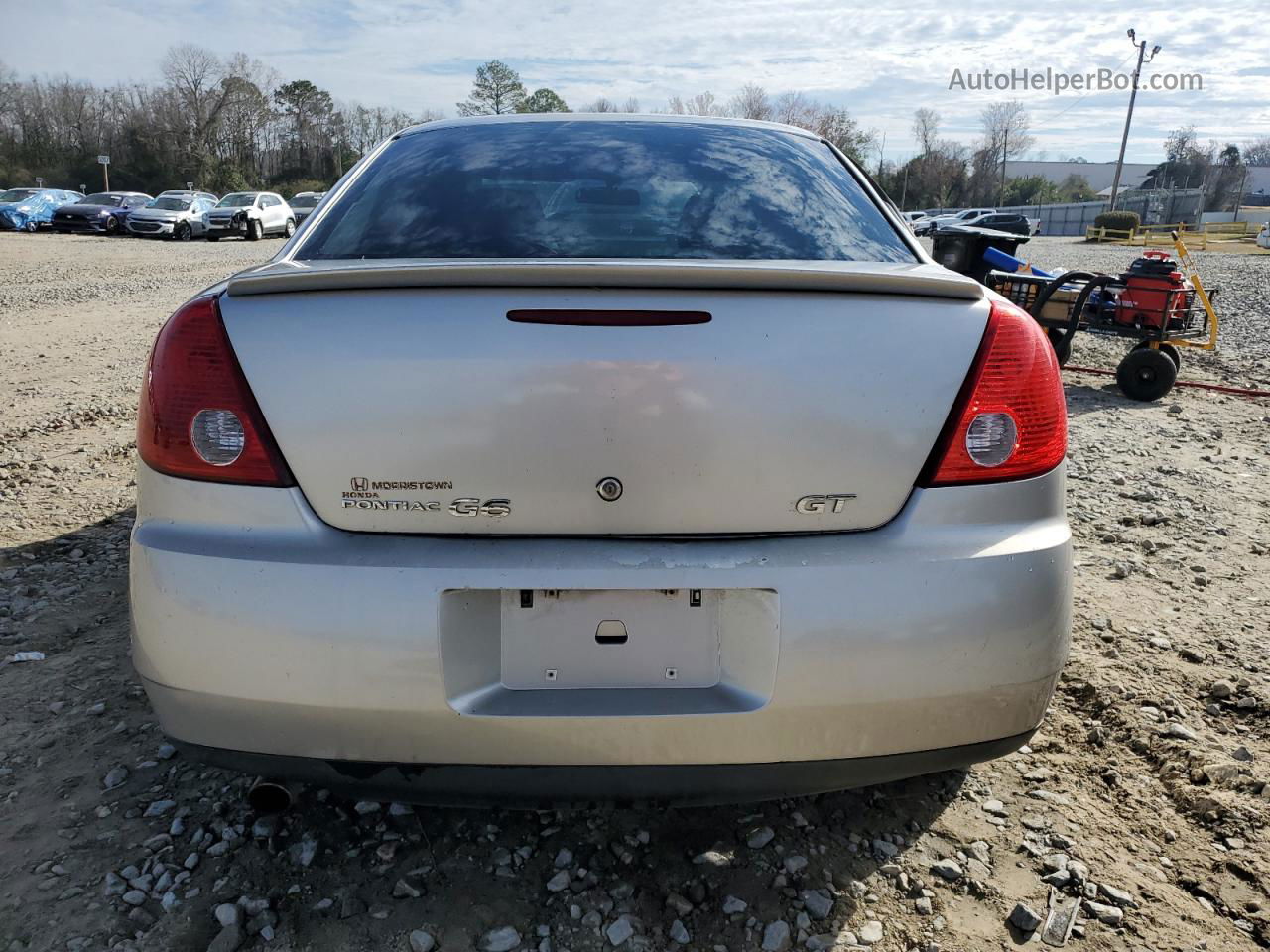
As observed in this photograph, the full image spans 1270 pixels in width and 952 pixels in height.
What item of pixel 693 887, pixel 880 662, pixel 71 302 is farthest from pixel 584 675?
pixel 71 302

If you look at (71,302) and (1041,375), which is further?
(71,302)

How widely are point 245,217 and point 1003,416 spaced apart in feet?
99.4

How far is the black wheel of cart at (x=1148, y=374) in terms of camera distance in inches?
284

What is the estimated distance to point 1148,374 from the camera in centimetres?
728

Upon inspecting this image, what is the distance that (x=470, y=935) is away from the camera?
5.83 ft

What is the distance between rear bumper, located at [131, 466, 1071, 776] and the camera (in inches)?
61.0

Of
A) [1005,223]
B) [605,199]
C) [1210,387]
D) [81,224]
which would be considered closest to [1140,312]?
[1210,387]

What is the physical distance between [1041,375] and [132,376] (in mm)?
6839

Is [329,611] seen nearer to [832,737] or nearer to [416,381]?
[416,381]

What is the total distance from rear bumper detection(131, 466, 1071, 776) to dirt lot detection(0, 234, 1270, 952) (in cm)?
43

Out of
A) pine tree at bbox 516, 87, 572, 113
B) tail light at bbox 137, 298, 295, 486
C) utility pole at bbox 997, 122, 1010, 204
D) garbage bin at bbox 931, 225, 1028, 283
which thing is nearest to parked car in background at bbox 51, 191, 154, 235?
garbage bin at bbox 931, 225, 1028, 283

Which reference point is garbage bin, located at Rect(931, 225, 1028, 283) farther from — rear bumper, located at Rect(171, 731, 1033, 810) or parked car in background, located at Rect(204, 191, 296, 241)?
parked car in background, located at Rect(204, 191, 296, 241)

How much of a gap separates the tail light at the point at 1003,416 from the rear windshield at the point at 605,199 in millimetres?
467

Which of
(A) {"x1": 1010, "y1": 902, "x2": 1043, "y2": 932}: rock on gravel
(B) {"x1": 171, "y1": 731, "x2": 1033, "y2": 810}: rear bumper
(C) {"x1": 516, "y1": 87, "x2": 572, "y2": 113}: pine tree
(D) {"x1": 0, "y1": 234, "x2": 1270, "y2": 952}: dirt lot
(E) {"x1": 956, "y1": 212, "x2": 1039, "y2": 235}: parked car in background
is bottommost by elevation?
(D) {"x1": 0, "y1": 234, "x2": 1270, "y2": 952}: dirt lot
